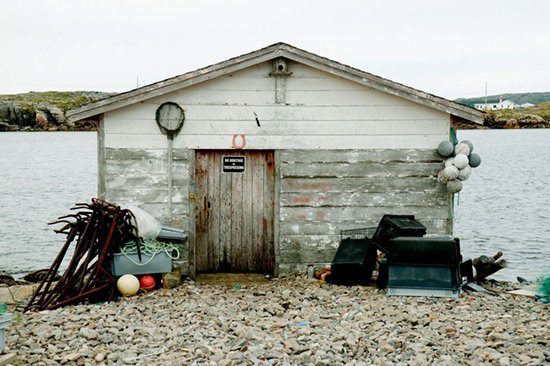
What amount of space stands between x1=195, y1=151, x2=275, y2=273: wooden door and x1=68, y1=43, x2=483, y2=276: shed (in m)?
0.02

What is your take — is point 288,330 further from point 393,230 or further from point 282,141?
point 282,141

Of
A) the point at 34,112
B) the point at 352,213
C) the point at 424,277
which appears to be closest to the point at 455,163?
the point at 352,213

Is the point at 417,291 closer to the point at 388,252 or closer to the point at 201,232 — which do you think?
the point at 388,252

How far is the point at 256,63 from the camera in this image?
11.4 m

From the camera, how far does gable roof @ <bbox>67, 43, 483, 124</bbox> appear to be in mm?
11258

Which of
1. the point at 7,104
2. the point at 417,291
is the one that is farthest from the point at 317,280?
the point at 7,104

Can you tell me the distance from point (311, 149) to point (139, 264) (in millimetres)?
3398

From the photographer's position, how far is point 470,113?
1155 centimetres

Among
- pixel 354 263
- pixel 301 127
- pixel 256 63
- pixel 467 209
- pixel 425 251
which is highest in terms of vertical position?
pixel 256 63

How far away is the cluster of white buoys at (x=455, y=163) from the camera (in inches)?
449

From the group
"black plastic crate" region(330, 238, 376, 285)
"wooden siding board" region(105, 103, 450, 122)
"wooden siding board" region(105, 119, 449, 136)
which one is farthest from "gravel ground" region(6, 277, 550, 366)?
"wooden siding board" region(105, 103, 450, 122)

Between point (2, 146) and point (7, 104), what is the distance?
59.2 feet

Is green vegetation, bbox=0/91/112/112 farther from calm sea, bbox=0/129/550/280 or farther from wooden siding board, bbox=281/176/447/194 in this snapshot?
wooden siding board, bbox=281/176/447/194

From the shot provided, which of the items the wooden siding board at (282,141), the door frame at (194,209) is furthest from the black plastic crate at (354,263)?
the wooden siding board at (282,141)
